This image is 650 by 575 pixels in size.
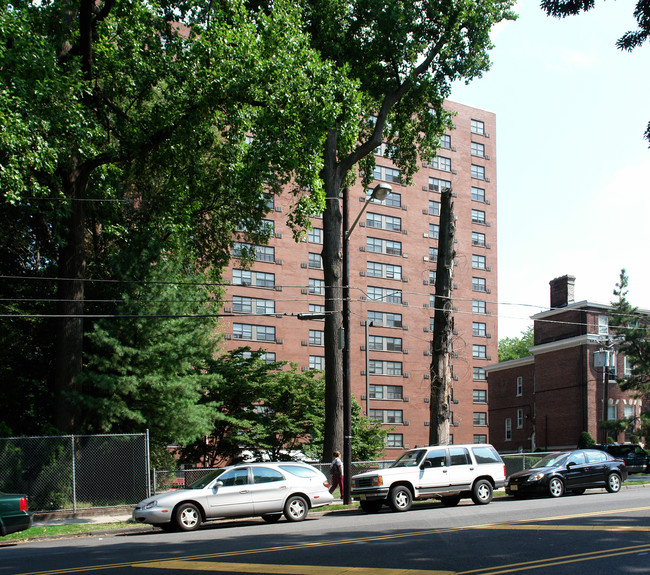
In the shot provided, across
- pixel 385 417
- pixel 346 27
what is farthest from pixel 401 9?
pixel 385 417

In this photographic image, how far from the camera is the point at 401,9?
26.4 meters

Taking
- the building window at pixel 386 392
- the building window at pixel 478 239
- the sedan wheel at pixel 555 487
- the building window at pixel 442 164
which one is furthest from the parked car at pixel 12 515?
the building window at pixel 478 239

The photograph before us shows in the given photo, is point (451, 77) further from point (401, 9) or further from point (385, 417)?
point (385, 417)

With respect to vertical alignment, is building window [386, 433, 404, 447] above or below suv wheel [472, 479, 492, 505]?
below

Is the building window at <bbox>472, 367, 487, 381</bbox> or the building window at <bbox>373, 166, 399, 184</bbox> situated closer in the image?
the building window at <bbox>373, 166, 399, 184</bbox>

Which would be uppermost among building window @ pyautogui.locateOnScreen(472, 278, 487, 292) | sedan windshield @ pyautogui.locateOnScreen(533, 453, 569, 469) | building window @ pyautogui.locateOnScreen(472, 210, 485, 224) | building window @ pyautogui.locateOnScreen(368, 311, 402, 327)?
building window @ pyautogui.locateOnScreen(472, 210, 485, 224)

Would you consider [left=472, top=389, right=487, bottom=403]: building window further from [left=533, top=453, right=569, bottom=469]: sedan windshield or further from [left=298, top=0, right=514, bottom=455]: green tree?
[left=533, top=453, right=569, bottom=469]: sedan windshield

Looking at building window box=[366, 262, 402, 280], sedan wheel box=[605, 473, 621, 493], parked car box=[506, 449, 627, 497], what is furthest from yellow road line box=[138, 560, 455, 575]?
building window box=[366, 262, 402, 280]

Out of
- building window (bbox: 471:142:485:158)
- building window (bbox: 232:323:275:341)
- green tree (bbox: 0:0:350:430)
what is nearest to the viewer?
green tree (bbox: 0:0:350:430)

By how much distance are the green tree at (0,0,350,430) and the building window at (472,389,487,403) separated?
1973 inches

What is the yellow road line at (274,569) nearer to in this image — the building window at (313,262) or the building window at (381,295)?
the building window at (313,262)

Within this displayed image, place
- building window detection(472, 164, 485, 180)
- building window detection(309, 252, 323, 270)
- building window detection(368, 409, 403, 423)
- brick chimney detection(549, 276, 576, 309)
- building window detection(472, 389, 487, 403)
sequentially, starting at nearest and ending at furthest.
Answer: brick chimney detection(549, 276, 576, 309) → building window detection(309, 252, 323, 270) → building window detection(368, 409, 403, 423) → building window detection(472, 389, 487, 403) → building window detection(472, 164, 485, 180)

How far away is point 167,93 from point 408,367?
46.9 meters

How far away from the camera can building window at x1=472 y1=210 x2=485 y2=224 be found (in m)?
73.2
